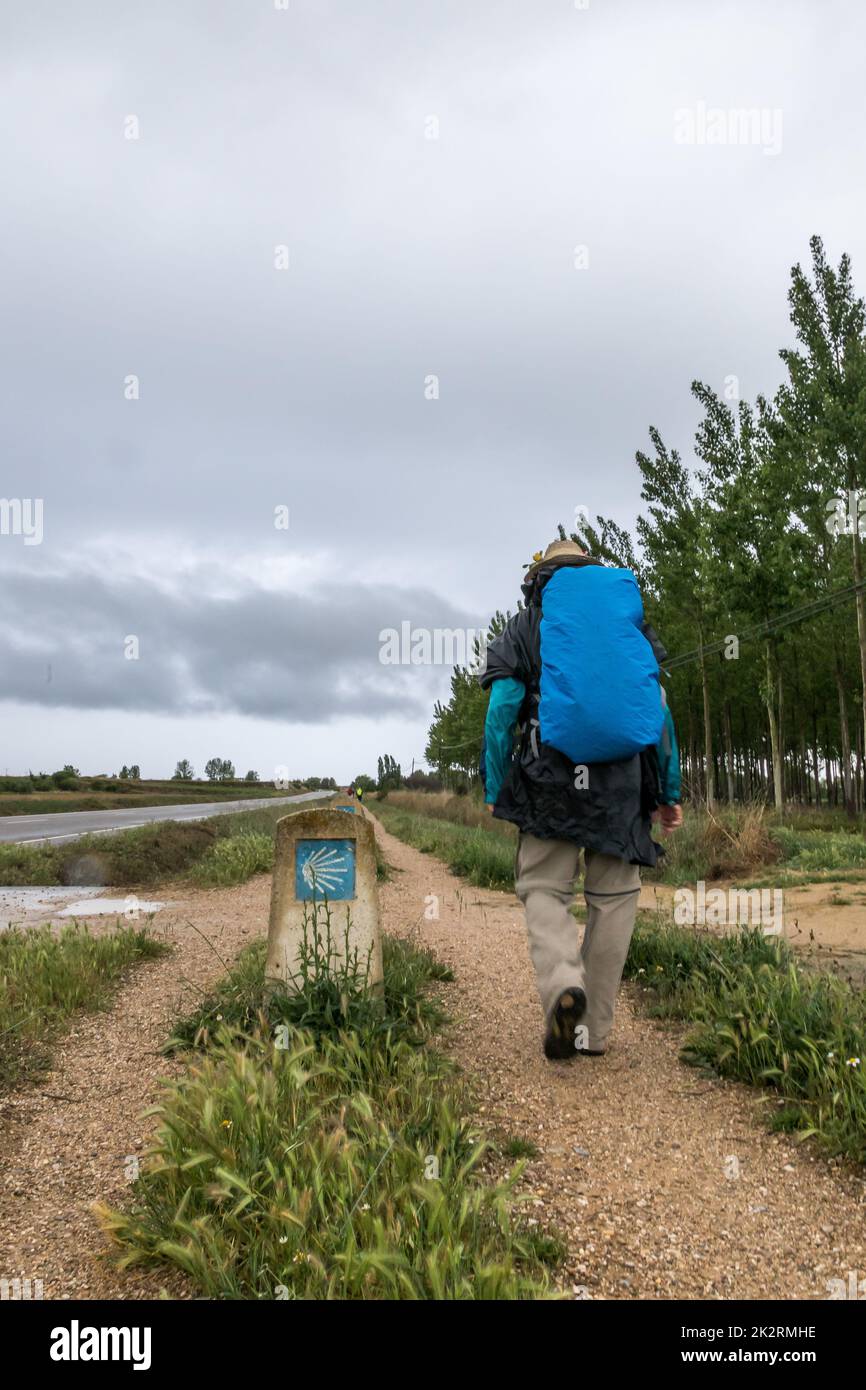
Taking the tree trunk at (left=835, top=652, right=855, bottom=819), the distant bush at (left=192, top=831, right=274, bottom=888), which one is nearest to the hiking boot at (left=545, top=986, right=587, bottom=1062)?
the distant bush at (left=192, top=831, right=274, bottom=888)

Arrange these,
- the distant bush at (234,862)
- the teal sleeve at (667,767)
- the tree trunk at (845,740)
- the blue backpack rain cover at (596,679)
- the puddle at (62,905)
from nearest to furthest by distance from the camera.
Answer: the blue backpack rain cover at (596,679)
the teal sleeve at (667,767)
the puddle at (62,905)
the distant bush at (234,862)
the tree trunk at (845,740)

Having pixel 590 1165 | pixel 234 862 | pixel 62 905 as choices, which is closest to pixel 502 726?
pixel 590 1165

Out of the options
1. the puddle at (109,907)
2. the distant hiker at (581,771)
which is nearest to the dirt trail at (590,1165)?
the distant hiker at (581,771)

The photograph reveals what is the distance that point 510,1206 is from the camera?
2537mm

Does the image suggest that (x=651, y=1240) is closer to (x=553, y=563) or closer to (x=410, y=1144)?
(x=410, y=1144)

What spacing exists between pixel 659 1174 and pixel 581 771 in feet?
4.81

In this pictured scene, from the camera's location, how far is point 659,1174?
2982 millimetres

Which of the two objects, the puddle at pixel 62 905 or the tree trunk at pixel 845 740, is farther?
the tree trunk at pixel 845 740

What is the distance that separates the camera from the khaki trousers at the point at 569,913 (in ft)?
11.8

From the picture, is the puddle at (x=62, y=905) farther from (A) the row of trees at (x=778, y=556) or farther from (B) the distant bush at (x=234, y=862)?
(A) the row of trees at (x=778, y=556)

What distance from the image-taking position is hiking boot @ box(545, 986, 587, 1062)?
354 centimetres

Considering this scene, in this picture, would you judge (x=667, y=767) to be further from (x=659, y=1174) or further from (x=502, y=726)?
(x=659, y=1174)

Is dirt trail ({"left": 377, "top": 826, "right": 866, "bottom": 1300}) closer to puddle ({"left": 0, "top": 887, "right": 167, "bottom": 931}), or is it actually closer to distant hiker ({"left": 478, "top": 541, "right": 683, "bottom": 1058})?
distant hiker ({"left": 478, "top": 541, "right": 683, "bottom": 1058})
